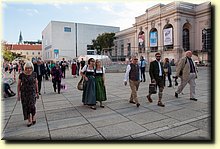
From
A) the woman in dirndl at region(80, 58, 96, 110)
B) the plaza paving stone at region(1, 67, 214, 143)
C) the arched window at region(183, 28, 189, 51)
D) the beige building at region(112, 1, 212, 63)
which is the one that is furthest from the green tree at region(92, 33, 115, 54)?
the plaza paving stone at region(1, 67, 214, 143)

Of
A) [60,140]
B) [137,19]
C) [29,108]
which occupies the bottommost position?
[60,140]

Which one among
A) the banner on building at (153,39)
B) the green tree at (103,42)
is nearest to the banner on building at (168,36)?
the banner on building at (153,39)

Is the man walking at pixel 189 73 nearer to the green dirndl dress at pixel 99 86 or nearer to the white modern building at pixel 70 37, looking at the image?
the green dirndl dress at pixel 99 86

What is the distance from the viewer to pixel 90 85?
6402 millimetres

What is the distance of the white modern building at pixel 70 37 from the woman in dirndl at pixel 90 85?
65.2 meters

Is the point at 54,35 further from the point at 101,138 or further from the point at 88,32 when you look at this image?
the point at 101,138

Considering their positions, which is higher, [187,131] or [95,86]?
[95,86]

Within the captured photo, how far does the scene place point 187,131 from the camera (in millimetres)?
4273

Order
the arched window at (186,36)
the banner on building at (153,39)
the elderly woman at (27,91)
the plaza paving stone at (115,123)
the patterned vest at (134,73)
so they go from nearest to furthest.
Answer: the plaza paving stone at (115,123), the elderly woman at (27,91), the patterned vest at (134,73), the arched window at (186,36), the banner on building at (153,39)

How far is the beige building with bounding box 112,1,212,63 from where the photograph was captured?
3847cm

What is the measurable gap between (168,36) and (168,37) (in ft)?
0.68

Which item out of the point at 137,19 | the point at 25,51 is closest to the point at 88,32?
the point at 137,19

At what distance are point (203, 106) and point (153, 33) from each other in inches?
1619

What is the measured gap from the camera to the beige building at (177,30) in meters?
38.5
